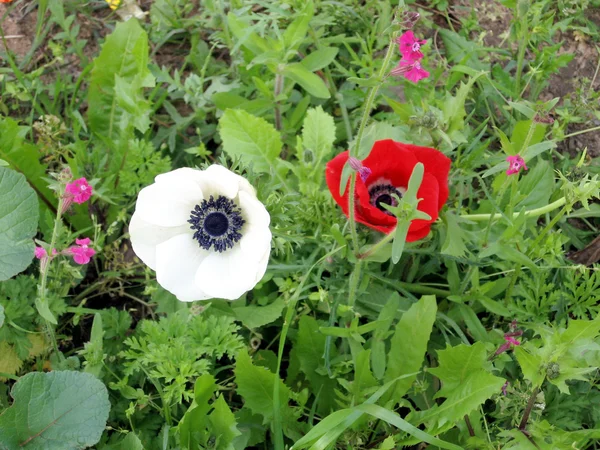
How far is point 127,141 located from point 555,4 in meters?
1.79

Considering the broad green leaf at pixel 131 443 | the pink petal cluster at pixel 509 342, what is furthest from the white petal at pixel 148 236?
the pink petal cluster at pixel 509 342

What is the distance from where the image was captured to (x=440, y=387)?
77.1 inches

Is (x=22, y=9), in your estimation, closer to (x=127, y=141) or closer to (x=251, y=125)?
(x=127, y=141)

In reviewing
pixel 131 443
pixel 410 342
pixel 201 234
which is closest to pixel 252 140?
pixel 201 234

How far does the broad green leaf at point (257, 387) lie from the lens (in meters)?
1.73

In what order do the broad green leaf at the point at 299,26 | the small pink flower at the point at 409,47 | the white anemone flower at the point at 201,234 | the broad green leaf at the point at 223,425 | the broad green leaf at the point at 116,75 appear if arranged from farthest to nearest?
the broad green leaf at the point at 116,75 → the broad green leaf at the point at 299,26 → the broad green leaf at the point at 223,425 → the white anemone flower at the point at 201,234 → the small pink flower at the point at 409,47

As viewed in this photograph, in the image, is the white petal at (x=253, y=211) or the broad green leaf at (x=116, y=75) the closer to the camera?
the white petal at (x=253, y=211)

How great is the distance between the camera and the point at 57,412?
171cm

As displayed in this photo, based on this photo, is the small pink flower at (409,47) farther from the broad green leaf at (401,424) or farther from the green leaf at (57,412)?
the green leaf at (57,412)

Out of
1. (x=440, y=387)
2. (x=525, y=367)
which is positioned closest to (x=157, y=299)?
(x=440, y=387)

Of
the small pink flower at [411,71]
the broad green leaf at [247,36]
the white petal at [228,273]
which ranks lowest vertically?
the white petal at [228,273]

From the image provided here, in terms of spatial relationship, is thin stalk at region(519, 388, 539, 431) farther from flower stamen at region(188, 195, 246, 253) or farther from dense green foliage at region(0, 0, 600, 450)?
flower stamen at region(188, 195, 246, 253)

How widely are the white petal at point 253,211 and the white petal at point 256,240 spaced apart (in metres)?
0.01

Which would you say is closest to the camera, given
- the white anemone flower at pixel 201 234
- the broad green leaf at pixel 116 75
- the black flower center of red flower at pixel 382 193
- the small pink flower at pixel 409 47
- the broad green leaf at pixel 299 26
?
the small pink flower at pixel 409 47
